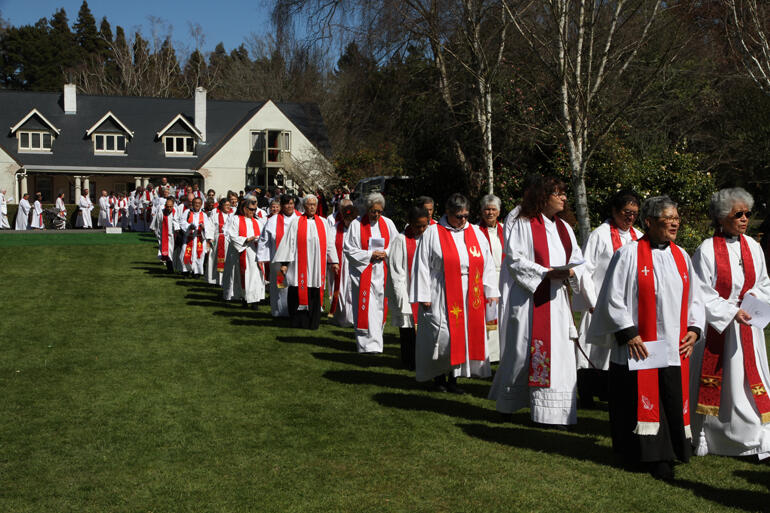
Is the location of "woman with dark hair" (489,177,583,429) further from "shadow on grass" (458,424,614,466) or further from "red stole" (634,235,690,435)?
"red stole" (634,235,690,435)

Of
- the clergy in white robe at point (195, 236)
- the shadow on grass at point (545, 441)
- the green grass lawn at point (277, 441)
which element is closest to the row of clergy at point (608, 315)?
the shadow on grass at point (545, 441)

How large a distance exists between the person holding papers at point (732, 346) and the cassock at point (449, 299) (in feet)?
7.83

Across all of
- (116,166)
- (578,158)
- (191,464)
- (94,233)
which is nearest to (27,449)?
(191,464)

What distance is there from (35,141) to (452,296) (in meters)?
47.3

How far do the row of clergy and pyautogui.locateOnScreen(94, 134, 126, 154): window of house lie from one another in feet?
146

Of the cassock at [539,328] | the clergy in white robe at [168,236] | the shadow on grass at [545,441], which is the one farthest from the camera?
the clergy in white robe at [168,236]

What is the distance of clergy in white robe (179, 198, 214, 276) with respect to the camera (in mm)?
18734

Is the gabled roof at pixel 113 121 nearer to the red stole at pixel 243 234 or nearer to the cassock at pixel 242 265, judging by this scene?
the cassock at pixel 242 265

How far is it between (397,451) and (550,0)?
9349mm

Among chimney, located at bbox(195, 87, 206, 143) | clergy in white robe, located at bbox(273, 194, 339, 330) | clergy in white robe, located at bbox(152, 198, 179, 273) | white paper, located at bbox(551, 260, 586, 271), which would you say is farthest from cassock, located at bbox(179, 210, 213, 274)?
chimney, located at bbox(195, 87, 206, 143)

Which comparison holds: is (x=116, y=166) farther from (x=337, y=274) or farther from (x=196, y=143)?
(x=337, y=274)

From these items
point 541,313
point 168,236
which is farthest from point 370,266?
point 168,236

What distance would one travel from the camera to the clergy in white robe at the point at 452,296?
7992 mm

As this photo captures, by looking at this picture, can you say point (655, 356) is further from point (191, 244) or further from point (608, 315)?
point (191, 244)
